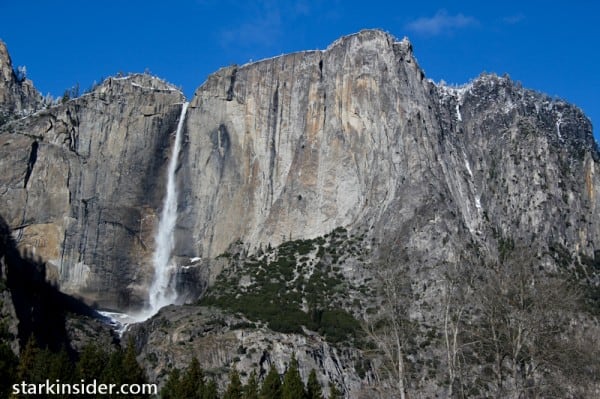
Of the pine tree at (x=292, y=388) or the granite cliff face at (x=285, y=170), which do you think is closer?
the pine tree at (x=292, y=388)

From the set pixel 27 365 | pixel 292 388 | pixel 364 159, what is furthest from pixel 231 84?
pixel 292 388

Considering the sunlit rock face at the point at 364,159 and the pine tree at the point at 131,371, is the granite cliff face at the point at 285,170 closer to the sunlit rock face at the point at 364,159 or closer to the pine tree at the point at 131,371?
A: the sunlit rock face at the point at 364,159

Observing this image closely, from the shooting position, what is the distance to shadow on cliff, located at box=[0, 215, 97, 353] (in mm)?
88375

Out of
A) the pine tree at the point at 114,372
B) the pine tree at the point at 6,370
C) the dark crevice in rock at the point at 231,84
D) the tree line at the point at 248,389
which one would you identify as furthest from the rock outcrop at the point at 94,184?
the tree line at the point at 248,389

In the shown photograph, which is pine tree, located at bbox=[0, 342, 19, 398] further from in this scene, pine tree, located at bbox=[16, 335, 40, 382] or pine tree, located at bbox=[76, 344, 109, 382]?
pine tree, located at bbox=[76, 344, 109, 382]

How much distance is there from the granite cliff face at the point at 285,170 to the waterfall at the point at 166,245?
0.96 m

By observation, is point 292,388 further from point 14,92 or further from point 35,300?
point 14,92

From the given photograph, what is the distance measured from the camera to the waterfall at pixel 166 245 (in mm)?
109600

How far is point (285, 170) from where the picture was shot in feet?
367

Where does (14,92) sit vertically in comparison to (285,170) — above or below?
above

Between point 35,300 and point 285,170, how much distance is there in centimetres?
3437

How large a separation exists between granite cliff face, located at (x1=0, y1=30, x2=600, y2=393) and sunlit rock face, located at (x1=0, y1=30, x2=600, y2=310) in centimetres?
18

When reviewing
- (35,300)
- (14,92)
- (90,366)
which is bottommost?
(90,366)

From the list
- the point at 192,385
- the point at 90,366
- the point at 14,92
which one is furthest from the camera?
the point at 14,92
